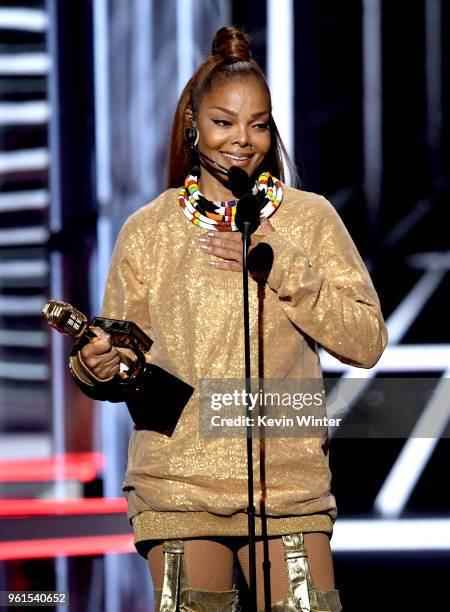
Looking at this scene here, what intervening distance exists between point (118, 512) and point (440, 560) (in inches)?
39.1

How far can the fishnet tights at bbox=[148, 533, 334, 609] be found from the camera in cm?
196

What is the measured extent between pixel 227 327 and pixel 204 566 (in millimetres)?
419

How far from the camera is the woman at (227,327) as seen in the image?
196 cm

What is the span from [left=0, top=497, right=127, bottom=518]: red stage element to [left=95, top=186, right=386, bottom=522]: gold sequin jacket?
1390mm

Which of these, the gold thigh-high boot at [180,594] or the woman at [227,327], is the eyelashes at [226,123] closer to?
the woman at [227,327]

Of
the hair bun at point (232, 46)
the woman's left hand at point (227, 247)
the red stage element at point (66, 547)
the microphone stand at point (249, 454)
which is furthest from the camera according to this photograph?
the red stage element at point (66, 547)

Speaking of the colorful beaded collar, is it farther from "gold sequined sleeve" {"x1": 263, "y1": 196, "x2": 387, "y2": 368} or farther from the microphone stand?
the microphone stand

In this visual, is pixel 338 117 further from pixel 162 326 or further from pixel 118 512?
pixel 162 326

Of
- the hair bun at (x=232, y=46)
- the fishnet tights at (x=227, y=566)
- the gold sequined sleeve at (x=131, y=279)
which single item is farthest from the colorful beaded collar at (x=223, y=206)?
the fishnet tights at (x=227, y=566)

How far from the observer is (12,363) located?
350 centimetres

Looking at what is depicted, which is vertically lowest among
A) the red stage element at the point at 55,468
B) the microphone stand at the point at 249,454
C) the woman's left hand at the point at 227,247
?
the red stage element at the point at 55,468

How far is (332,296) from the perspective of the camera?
6.48ft

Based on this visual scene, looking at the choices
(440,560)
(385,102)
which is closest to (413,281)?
(385,102)

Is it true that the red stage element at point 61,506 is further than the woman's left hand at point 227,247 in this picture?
Yes
